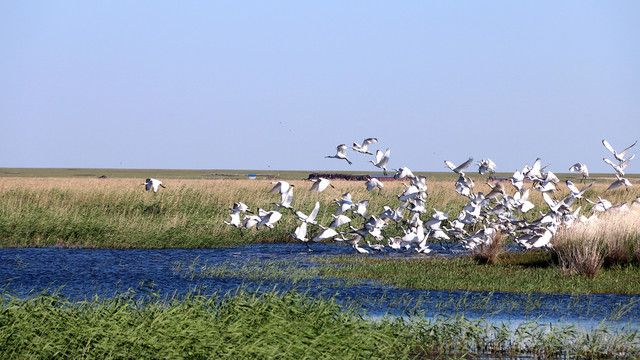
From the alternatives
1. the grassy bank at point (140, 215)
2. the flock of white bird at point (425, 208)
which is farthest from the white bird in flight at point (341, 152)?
the grassy bank at point (140, 215)

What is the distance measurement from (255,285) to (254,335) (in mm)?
8063

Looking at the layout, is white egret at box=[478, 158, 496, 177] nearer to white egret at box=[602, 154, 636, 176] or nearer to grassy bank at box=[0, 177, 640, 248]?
white egret at box=[602, 154, 636, 176]

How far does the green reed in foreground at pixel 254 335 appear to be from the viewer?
30.1 ft

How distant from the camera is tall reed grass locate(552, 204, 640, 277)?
18.8 meters

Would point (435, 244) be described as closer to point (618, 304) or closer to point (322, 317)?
point (618, 304)

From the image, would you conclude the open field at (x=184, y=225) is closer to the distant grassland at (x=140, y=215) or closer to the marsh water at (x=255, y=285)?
the distant grassland at (x=140, y=215)

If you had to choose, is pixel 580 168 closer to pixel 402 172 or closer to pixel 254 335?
pixel 402 172

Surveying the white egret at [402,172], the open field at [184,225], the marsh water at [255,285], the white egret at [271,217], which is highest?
the white egret at [402,172]

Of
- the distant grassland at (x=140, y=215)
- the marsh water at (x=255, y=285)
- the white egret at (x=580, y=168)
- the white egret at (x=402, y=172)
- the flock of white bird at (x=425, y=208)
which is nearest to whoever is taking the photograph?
the marsh water at (x=255, y=285)

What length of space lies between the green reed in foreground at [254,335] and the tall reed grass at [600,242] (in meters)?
6.74

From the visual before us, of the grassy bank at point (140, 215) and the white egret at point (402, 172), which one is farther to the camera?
the grassy bank at point (140, 215)

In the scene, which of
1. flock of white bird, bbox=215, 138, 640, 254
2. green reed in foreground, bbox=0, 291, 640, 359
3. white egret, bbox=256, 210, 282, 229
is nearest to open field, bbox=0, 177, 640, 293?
flock of white bird, bbox=215, 138, 640, 254

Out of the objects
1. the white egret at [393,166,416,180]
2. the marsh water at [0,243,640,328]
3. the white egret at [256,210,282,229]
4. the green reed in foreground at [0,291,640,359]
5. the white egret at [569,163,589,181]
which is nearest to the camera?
the green reed in foreground at [0,291,640,359]

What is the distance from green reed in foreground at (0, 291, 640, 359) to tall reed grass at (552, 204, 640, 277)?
6743 mm
